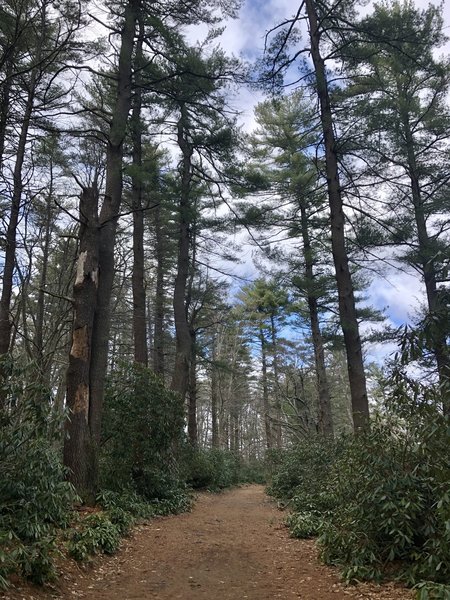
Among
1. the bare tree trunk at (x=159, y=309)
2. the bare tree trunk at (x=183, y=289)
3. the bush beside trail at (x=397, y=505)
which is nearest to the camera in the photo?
the bush beside trail at (x=397, y=505)

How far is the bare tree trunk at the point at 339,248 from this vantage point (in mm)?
8602

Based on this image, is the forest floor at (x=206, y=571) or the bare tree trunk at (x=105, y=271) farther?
the bare tree trunk at (x=105, y=271)

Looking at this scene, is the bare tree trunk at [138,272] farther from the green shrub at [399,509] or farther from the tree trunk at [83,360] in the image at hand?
the green shrub at [399,509]

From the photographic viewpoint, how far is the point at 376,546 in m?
4.79

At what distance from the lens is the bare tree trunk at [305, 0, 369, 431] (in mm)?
8602

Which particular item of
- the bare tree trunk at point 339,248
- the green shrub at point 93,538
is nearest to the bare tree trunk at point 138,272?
the bare tree trunk at point 339,248

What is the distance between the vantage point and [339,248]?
9227 mm

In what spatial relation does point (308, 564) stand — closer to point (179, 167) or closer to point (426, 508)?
point (426, 508)

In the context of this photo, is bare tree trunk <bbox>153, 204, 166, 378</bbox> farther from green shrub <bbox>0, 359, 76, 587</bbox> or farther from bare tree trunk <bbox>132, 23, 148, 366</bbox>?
green shrub <bbox>0, 359, 76, 587</bbox>

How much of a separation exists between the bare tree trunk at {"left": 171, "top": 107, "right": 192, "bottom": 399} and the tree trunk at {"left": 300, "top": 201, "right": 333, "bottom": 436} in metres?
3.95

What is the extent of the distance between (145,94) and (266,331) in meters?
17.6

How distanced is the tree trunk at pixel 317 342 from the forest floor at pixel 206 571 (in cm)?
819

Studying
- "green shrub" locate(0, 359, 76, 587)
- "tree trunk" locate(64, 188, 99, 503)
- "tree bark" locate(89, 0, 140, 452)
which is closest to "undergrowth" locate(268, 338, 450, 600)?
"green shrub" locate(0, 359, 76, 587)

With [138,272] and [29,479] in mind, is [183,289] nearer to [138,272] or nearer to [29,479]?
[138,272]
